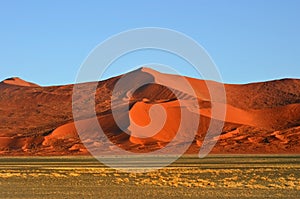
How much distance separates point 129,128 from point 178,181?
69305 millimetres

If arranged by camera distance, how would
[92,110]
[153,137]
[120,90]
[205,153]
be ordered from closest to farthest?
[205,153]
[153,137]
[92,110]
[120,90]

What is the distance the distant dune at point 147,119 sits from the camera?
99.5 meters

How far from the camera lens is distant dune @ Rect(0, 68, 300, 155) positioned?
99.5 metres

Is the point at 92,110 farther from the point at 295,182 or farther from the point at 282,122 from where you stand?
the point at 295,182


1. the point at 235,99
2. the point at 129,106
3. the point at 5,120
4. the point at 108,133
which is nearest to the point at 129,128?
the point at 108,133

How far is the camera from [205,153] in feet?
298

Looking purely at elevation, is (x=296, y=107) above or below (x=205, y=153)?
above

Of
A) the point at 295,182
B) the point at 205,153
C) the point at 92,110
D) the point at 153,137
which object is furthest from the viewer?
the point at 92,110

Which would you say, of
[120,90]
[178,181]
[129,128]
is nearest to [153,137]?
[129,128]

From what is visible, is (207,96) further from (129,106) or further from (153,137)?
(153,137)

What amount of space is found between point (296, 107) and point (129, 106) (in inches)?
1214

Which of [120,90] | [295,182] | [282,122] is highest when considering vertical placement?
[120,90]

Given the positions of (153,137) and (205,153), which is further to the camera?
(153,137)

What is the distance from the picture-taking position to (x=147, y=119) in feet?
367
